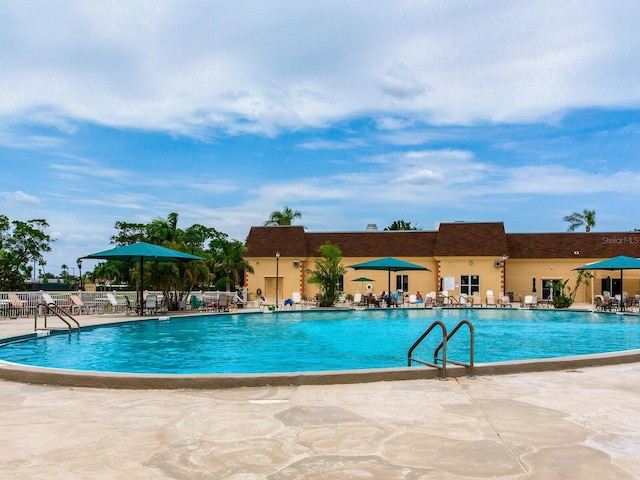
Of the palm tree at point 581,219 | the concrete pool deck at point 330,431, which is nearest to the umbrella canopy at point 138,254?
the concrete pool deck at point 330,431

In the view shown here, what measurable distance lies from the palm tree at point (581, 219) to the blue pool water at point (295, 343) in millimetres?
32450

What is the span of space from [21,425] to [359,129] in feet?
84.6

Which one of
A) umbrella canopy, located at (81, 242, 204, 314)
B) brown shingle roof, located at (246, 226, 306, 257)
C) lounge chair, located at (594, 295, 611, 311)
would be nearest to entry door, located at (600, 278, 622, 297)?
lounge chair, located at (594, 295, 611, 311)

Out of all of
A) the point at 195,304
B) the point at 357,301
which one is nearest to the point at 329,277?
the point at 357,301

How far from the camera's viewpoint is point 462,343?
16.0 metres

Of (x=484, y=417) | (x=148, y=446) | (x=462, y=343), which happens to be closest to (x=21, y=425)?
(x=148, y=446)

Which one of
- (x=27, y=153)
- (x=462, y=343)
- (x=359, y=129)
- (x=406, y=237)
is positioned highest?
(x=359, y=129)

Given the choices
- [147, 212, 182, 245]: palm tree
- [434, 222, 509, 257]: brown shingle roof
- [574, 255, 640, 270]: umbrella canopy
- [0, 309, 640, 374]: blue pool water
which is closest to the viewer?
[0, 309, 640, 374]: blue pool water

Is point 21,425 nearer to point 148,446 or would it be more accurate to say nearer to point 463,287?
point 148,446

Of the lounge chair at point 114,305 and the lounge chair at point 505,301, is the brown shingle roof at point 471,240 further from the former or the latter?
the lounge chair at point 114,305

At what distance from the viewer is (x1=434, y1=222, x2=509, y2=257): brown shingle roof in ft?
123

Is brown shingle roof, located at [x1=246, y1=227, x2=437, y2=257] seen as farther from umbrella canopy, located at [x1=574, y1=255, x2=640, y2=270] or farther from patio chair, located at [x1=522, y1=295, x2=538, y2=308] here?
umbrella canopy, located at [x1=574, y1=255, x2=640, y2=270]

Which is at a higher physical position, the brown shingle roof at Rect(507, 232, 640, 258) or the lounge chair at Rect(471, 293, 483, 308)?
the brown shingle roof at Rect(507, 232, 640, 258)

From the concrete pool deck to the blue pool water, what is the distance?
495cm
